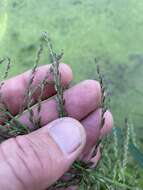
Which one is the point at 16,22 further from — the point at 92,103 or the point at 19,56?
the point at 92,103

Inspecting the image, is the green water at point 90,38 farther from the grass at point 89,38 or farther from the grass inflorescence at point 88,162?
the grass inflorescence at point 88,162

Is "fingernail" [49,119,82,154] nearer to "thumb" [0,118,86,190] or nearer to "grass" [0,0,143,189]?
"thumb" [0,118,86,190]

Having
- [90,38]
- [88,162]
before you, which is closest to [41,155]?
[88,162]

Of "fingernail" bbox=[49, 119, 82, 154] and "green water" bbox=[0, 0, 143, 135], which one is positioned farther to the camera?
"green water" bbox=[0, 0, 143, 135]

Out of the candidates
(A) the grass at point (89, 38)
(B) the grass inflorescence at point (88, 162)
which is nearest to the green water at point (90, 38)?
(A) the grass at point (89, 38)

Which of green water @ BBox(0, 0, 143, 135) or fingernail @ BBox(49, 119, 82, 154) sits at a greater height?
fingernail @ BBox(49, 119, 82, 154)

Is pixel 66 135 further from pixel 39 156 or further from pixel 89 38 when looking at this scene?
pixel 89 38

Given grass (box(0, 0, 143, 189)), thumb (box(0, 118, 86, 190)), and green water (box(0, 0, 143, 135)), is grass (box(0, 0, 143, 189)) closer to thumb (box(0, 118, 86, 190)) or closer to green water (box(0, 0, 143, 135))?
green water (box(0, 0, 143, 135))

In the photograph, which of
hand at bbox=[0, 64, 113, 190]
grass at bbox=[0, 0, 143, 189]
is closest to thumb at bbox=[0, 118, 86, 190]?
hand at bbox=[0, 64, 113, 190]
